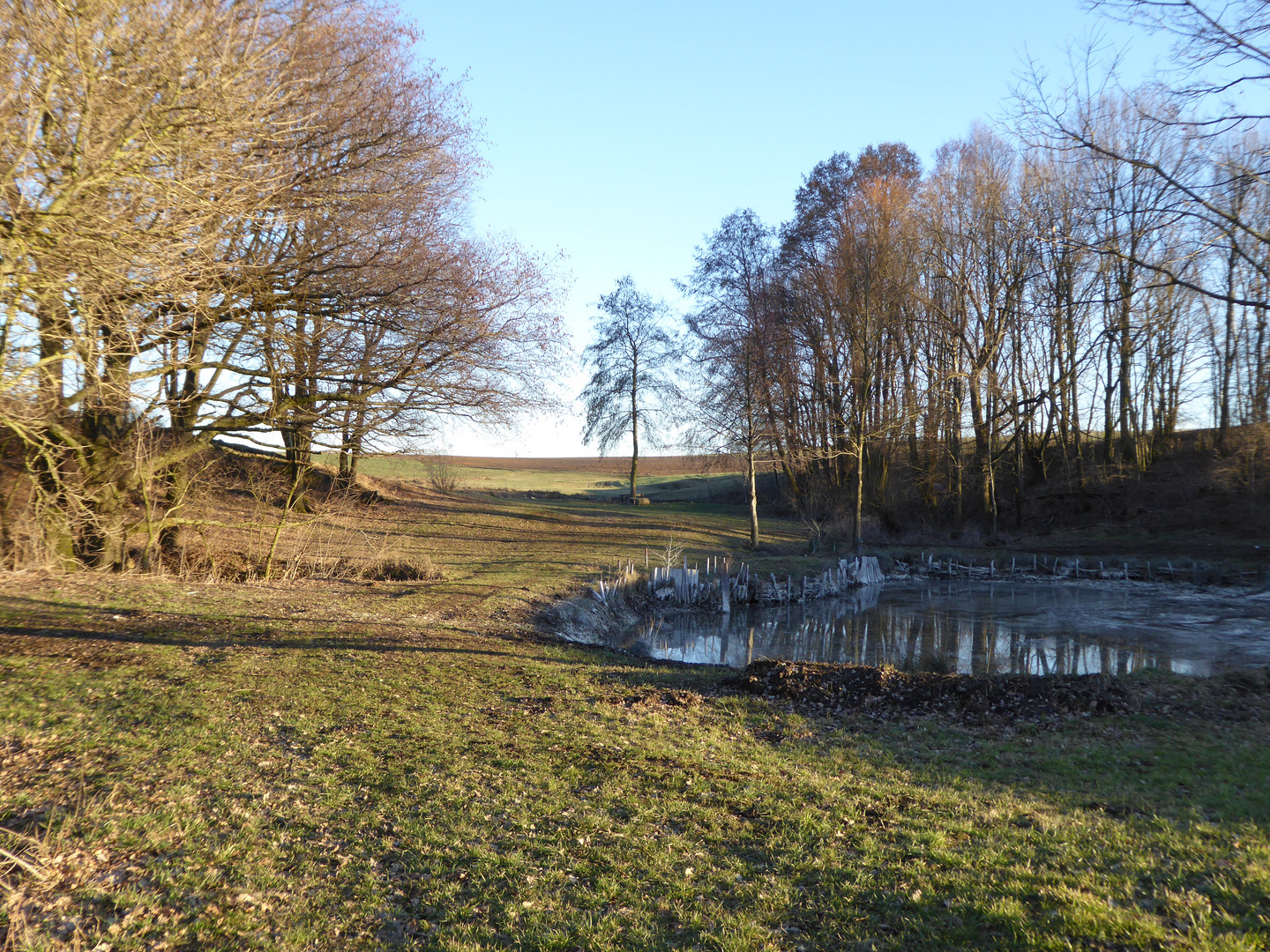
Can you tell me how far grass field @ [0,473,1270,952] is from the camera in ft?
12.5

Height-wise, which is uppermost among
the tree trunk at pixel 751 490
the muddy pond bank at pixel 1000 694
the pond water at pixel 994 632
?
the tree trunk at pixel 751 490

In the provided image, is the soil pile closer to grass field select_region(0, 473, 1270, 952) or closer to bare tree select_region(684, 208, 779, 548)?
grass field select_region(0, 473, 1270, 952)

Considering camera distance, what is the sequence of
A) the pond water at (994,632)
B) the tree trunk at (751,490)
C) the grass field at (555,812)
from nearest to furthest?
the grass field at (555,812)
the pond water at (994,632)
the tree trunk at (751,490)

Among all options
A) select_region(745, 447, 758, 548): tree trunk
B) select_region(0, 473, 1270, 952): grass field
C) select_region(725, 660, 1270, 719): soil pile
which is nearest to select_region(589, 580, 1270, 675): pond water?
select_region(725, 660, 1270, 719): soil pile

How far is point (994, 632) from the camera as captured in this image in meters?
15.9

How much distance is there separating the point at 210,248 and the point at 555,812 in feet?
22.1

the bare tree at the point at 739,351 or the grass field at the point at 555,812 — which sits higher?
the bare tree at the point at 739,351

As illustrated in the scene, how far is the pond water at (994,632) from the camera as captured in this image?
1296 centimetres

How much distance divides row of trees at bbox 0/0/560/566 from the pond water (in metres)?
6.50

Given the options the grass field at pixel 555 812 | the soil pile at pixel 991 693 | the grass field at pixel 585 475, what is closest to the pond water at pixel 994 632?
the soil pile at pixel 991 693

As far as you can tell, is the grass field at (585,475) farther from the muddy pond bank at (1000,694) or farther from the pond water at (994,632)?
the muddy pond bank at (1000,694)

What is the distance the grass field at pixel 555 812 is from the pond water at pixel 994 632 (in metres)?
4.24

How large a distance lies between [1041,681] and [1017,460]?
77.5 ft

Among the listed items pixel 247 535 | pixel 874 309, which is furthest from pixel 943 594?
pixel 247 535
